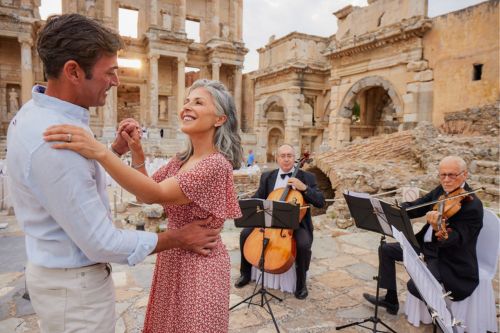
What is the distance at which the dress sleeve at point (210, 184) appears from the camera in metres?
1.62

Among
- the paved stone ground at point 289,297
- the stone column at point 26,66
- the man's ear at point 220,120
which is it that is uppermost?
the stone column at point 26,66

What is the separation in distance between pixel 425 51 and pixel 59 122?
1424cm

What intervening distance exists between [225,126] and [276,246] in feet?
7.68

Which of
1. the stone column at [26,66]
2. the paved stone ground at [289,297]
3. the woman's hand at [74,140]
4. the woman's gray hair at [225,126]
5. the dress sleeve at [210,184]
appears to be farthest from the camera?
the stone column at [26,66]

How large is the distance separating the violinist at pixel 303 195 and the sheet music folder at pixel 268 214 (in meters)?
0.63

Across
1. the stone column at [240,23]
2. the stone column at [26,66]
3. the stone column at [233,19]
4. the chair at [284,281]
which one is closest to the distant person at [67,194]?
the chair at [284,281]

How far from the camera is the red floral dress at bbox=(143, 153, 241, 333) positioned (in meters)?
1.67

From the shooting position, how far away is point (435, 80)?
12.7 metres

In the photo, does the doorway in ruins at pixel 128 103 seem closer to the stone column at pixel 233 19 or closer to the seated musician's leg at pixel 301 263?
the stone column at pixel 233 19

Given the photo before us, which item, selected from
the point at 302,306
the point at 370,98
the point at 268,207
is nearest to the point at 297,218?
the point at 268,207

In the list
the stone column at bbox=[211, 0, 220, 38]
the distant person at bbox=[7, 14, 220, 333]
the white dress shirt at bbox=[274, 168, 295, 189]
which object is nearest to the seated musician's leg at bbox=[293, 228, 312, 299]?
the white dress shirt at bbox=[274, 168, 295, 189]

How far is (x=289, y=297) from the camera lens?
13.5 ft

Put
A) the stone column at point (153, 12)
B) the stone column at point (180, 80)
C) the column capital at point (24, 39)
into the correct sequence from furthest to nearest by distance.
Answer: the stone column at point (180, 80) < the stone column at point (153, 12) < the column capital at point (24, 39)

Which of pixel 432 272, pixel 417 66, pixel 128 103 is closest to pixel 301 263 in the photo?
pixel 432 272
